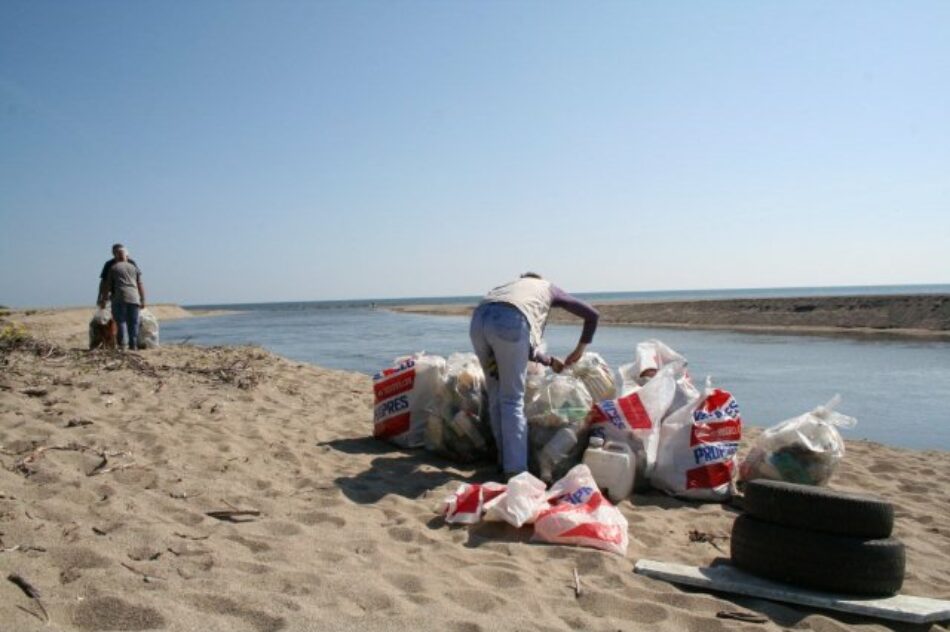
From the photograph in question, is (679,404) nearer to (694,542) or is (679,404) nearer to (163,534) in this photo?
(694,542)

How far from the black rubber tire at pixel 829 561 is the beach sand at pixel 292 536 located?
0.16 meters

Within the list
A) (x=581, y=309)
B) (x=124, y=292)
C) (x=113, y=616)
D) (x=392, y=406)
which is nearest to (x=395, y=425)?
(x=392, y=406)

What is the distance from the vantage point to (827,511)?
2.84m

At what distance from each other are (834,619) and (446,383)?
10.0 ft

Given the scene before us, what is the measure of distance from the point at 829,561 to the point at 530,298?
2257 mm

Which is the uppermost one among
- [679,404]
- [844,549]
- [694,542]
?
[679,404]

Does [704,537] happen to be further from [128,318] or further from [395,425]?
[128,318]

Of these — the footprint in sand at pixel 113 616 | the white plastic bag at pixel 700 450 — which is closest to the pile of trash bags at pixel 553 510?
the white plastic bag at pixel 700 450

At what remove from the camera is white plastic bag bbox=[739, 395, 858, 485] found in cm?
410

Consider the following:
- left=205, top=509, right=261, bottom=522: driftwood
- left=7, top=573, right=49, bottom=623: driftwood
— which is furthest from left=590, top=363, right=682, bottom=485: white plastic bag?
left=7, top=573, right=49, bottom=623: driftwood

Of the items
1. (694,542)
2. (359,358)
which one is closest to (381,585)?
(694,542)

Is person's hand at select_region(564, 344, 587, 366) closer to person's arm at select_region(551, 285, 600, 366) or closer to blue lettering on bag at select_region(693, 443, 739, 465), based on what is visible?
person's arm at select_region(551, 285, 600, 366)

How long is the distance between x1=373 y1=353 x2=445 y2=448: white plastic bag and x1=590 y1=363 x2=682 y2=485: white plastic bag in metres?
1.47

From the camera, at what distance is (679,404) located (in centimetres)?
457
